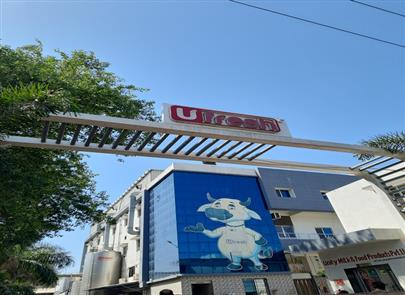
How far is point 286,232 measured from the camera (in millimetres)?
26328

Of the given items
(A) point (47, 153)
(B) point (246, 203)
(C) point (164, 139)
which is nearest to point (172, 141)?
(C) point (164, 139)

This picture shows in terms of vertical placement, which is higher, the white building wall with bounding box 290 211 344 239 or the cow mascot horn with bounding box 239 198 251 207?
the cow mascot horn with bounding box 239 198 251 207

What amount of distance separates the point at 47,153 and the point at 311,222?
27.1m

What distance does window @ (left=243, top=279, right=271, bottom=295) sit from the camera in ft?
63.9

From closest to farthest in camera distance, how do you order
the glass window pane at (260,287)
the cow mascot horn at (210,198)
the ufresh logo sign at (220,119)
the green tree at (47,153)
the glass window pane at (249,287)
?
the green tree at (47,153) < the ufresh logo sign at (220,119) < the glass window pane at (249,287) < the glass window pane at (260,287) < the cow mascot horn at (210,198)

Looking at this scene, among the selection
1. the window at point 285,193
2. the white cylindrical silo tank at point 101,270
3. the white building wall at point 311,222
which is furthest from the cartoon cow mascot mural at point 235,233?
the white cylindrical silo tank at point 101,270

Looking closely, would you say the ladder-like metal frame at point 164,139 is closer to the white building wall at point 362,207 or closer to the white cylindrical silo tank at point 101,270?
the white building wall at point 362,207

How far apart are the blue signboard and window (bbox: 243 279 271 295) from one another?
2.63ft

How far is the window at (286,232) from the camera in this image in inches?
1014

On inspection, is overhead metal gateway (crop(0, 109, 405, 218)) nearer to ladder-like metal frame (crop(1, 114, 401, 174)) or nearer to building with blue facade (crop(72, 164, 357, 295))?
ladder-like metal frame (crop(1, 114, 401, 174))

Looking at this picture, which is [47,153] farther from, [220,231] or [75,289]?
[75,289]

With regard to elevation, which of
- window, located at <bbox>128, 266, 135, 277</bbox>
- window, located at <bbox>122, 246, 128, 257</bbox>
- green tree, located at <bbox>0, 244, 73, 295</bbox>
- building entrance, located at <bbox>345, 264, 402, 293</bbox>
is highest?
window, located at <bbox>122, 246, 128, 257</bbox>

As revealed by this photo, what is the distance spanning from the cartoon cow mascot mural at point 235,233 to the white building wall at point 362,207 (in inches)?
349

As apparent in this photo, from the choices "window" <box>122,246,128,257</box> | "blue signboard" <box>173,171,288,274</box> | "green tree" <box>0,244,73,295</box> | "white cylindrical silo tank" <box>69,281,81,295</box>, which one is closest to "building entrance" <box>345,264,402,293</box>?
"blue signboard" <box>173,171,288,274</box>
